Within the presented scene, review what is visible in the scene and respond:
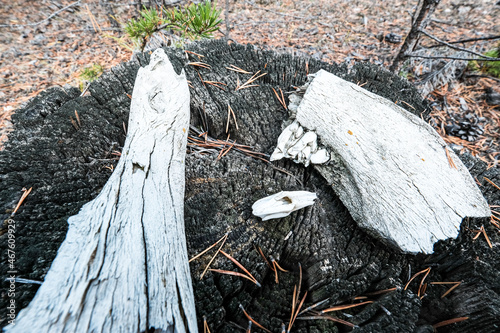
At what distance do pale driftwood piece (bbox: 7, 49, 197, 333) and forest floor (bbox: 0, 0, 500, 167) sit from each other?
2.38 metres

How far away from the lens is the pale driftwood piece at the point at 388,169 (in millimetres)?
1348

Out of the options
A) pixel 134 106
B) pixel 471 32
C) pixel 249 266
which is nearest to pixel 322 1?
pixel 471 32

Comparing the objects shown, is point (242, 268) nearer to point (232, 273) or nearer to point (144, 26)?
point (232, 273)

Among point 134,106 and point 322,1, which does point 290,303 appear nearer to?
point 134,106

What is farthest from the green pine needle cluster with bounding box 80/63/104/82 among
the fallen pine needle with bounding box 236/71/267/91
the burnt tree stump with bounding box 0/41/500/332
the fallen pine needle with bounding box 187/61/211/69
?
the fallen pine needle with bounding box 236/71/267/91

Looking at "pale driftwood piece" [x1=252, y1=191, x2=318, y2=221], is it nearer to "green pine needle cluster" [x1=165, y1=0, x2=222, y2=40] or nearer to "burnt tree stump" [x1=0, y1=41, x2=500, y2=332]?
"burnt tree stump" [x1=0, y1=41, x2=500, y2=332]

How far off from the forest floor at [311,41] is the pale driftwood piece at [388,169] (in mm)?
1369

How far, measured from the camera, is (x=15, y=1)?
496 centimetres

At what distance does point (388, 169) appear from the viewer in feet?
4.88

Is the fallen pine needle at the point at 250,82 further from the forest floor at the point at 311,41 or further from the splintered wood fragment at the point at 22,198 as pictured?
the forest floor at the point at 311,41

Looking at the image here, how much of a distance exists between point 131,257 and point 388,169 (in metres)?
1.48

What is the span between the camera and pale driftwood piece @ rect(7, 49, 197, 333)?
0.88m

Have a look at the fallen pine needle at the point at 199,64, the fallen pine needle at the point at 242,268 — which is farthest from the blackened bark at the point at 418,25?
the fallen pine needle at the point at 242,268

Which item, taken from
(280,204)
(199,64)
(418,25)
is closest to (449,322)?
(280,204)
